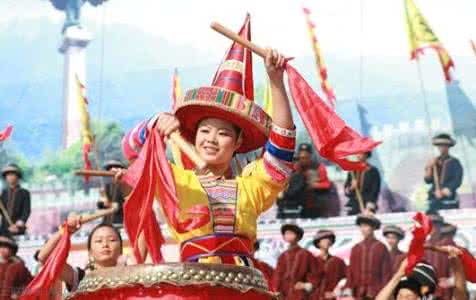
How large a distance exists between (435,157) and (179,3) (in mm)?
4902

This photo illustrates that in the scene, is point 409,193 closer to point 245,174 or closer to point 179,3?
point 179,3

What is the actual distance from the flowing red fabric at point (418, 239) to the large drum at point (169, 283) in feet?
5.22

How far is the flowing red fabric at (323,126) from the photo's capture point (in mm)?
4223

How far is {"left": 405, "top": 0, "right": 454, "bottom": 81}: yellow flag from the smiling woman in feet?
31.1

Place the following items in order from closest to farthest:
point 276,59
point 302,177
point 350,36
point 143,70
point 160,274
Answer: point 160,274 < point 276,59 < point 302,177 < point 350,36 < point 143,70

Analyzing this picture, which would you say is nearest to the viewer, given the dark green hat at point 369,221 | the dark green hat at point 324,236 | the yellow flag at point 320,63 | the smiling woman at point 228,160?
the smiling woman at point 228,160

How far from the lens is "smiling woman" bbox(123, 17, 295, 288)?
4215 millimetres

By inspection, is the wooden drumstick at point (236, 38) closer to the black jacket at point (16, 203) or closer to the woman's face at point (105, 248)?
the woman's face at point (105, 248)

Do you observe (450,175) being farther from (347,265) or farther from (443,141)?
(347,265)

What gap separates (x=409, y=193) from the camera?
13.4m

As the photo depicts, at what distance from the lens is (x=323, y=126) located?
4.25 m

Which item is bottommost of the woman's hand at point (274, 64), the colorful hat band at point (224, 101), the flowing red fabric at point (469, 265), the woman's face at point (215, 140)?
the flowing red fabric at point (469, 265)

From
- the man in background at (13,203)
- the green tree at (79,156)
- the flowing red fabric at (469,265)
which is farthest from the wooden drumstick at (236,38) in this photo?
the green tree at (79,156)

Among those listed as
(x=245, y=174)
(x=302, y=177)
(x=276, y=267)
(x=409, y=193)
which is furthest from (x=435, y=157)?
(x=245, y=174)
